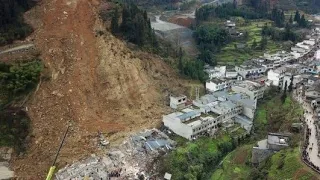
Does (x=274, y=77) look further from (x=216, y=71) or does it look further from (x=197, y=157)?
(x=197, y=157)

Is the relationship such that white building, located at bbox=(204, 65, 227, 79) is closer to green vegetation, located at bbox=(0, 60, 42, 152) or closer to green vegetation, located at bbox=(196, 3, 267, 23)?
green vegetation, located at bbox=(0, 60, 42, 152)

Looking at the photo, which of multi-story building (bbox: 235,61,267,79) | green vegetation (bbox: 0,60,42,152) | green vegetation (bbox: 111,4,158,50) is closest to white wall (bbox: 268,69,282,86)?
multi-story building (bbox: 235,61,267,79)

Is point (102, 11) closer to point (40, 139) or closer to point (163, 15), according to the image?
point (40, 139)

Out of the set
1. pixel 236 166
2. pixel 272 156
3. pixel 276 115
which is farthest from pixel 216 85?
pixel 272 156

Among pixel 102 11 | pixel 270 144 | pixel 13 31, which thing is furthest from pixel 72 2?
pixel 270 144

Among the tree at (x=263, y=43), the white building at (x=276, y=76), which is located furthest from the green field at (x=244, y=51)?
the white building at (x=276, y=76)

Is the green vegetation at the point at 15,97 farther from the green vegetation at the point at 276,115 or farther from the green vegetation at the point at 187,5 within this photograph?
the green vegetation at the point at 187,5
